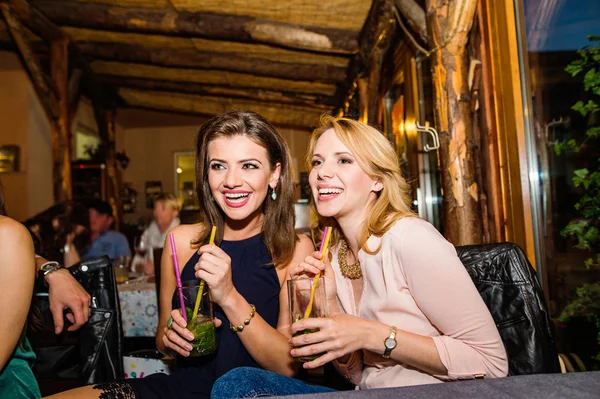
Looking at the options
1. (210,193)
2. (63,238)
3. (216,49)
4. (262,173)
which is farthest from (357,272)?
(216,49)

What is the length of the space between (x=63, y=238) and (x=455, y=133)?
332 cm

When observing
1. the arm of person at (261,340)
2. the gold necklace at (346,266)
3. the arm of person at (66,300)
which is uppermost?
the gold necklace at (346,266)

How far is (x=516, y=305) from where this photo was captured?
52.1 inches

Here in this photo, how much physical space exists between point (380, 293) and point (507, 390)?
61 centimetres

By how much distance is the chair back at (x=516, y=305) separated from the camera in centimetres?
129

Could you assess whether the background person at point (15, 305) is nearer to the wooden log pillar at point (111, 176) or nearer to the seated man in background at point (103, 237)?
the seated man in background at point (103, 237)

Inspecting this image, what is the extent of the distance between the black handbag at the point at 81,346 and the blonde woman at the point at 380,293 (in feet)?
2.56

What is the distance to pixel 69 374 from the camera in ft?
5.22

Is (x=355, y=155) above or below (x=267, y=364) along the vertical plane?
above

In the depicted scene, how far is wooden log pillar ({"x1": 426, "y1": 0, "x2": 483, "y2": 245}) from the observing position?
2713 millimetres

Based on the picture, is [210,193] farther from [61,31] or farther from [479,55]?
[61,31]

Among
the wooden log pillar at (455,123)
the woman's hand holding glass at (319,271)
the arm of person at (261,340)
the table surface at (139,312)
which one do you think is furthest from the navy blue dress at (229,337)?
the wooden log pillar at (455,123)

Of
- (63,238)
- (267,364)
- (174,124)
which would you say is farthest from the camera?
(174,124)

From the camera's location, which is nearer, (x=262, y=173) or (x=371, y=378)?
(x=371, y=378)
